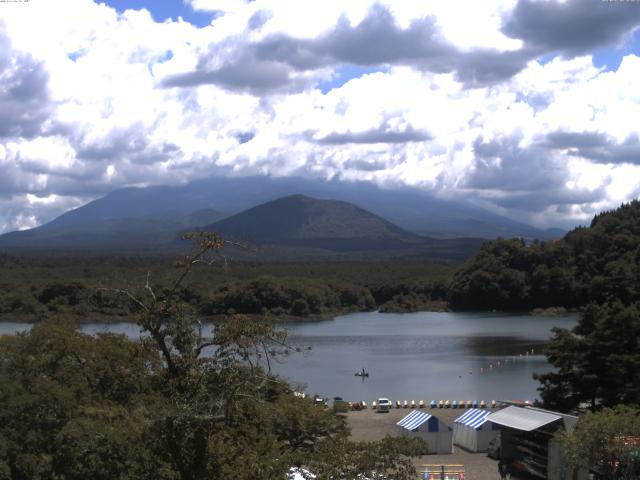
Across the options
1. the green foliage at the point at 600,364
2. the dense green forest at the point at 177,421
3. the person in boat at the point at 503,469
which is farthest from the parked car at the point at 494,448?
the dense green forest at the point at 177,421

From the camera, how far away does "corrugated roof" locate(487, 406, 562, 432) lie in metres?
17.0

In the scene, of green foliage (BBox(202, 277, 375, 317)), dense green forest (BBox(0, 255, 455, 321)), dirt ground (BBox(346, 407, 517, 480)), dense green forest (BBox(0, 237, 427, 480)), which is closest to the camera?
dense green forest (BBox(0, 237, 427, 480))

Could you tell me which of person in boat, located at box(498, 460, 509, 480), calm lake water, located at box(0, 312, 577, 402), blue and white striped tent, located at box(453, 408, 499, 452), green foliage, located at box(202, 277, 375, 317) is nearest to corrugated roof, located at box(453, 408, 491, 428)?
blue and white striped tent, located at box(453, 408, 499, 452)

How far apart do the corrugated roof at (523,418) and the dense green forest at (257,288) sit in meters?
33.0

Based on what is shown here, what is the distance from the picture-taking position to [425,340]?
52156 millimetres

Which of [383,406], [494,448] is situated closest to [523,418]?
[494,448]

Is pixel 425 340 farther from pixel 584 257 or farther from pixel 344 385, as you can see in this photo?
pixel 584 257

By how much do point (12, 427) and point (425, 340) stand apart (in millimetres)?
42142

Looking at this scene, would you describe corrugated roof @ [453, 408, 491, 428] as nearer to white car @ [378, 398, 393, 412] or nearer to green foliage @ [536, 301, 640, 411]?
green foliage @ [536, 301, 640, 411]

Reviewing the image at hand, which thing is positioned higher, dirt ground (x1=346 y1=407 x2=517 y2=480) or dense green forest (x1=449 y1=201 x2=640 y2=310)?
dense green forest (x1=449 y1=201 x2=640 y2=310)

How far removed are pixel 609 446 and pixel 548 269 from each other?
6328 cm

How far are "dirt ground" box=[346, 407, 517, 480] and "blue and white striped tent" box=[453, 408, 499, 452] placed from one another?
230 mm

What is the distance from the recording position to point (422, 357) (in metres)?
44.3

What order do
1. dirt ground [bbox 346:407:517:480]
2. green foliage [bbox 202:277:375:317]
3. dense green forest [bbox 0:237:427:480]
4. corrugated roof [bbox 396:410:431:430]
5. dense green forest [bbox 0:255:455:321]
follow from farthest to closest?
green foliage [bbox 202:277:375:317]
dense green forest [bbox 0:255:455:321]
corrugated roof [bbox 396:410:431:430]
dirt ground [bbox 346:407:517:480]
dense green forest [bbox 0:237:427:480]
